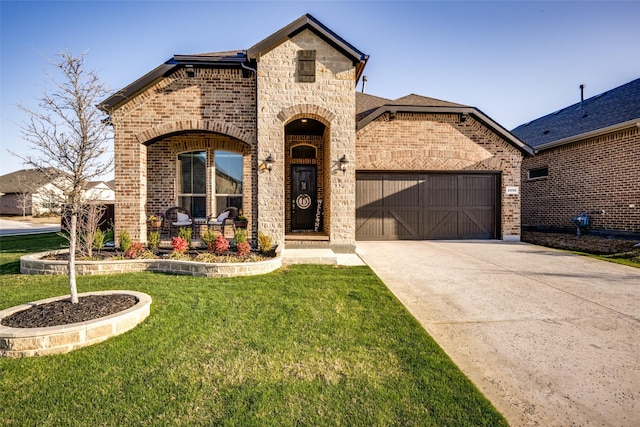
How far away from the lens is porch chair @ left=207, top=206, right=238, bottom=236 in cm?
816

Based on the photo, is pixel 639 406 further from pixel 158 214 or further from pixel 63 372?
pixel 158 214

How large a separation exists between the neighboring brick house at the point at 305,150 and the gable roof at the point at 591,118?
257 cm

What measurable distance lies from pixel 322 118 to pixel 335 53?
5.28 ft

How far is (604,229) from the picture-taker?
384 inches

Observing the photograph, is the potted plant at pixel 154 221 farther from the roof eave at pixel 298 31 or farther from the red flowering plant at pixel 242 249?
the roof eave at pixel 298 31

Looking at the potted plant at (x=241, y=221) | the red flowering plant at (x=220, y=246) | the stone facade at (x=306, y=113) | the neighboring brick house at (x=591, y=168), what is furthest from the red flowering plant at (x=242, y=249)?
the neighboring brick house at (x=591, y=168)

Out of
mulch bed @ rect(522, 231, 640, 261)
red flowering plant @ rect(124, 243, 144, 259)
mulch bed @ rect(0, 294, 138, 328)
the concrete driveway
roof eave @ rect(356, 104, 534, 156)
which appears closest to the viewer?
the concrete driveway

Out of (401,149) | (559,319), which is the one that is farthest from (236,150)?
(559,319)

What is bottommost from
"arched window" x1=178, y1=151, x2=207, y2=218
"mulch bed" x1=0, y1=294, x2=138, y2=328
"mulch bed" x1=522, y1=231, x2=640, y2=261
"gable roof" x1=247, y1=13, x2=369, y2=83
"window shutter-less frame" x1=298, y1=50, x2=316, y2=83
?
"mulch bed" x1=0, y1=294, x2=138, y2=328

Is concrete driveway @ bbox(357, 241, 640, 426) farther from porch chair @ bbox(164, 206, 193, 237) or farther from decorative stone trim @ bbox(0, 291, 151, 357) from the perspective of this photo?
porch chair @ bbox(164, 206, 193, 237)

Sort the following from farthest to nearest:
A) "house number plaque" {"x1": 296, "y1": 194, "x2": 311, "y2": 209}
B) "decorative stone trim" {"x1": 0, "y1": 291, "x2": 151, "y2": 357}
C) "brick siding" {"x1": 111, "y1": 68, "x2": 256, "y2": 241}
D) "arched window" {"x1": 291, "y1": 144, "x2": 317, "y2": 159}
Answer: "house number plaque" {"x1": 296, "y1": 194, "x2": 311, "y2": 209}, "arched window" {"x1": 291, "y1": 144, "x2": 317, "y2": 159}, "brick siding" {"x1": 111, "y1": 68, "x2": 256, "y2": 241}, "decorative stone trim" {"x1": 0, "y1": 291, "x2": 151, "y2": 357}

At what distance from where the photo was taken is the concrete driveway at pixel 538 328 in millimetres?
2225

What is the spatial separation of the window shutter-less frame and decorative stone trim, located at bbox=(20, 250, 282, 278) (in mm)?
4530

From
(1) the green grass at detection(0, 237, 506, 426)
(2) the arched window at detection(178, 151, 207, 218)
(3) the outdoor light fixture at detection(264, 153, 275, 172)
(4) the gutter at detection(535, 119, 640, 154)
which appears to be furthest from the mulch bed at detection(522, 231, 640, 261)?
(2) the arched window at detection(178, 151, 207, 218)
